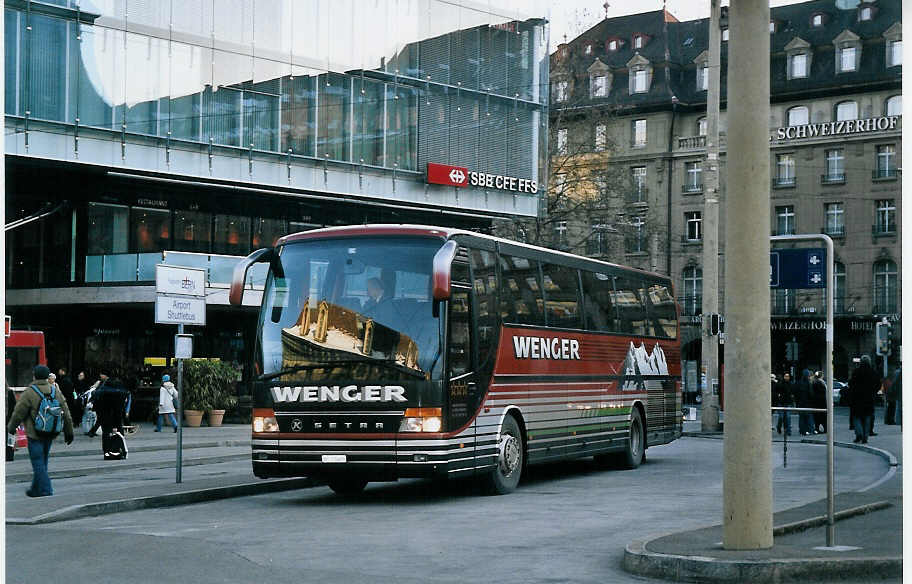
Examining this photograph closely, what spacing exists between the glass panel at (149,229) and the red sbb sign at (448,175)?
30.4ft

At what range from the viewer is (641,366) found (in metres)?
23.3

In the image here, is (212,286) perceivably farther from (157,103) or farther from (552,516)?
(552,516)

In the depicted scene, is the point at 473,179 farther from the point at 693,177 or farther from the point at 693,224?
the point at 693,177

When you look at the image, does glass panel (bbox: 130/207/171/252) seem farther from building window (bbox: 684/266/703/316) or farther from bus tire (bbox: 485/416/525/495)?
building window (bbox: 684/266/703/316)

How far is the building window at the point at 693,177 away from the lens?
8150cm

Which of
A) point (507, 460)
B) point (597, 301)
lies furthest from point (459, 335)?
point (597, 301)

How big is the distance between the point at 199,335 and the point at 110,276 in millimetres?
5221

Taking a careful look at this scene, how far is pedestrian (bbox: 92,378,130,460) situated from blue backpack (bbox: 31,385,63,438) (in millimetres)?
7536

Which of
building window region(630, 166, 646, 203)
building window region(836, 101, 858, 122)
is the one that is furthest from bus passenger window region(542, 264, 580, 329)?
building window region(630, 166, 646, 203)

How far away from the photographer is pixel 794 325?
7681 cm

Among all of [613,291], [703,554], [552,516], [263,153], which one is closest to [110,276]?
[263,153]

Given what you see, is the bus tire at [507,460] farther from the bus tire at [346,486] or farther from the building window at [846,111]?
the building window at [846,111]

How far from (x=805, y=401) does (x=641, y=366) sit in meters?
15.8

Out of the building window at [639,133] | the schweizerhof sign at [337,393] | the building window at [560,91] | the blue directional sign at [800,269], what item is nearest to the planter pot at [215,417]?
the building window at [560,91]
